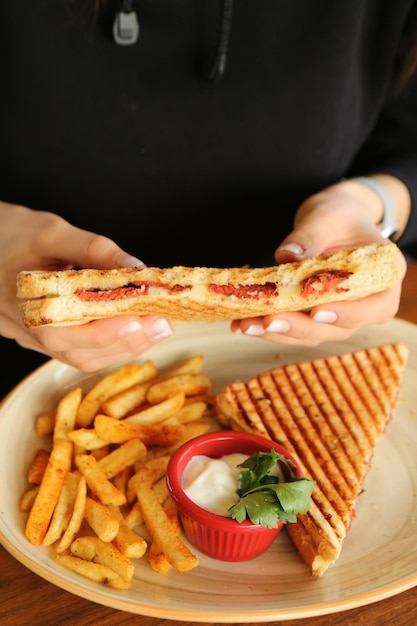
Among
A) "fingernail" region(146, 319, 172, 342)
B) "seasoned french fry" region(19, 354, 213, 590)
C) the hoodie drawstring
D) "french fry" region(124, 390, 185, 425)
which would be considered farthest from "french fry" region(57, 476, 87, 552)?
the hoodie drawstring

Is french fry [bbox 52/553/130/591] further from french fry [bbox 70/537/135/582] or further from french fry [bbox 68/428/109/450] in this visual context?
french fry [bbox 68/428/109/450]

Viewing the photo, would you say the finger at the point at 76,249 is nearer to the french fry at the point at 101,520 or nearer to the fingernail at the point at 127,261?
the fingernail at the point at 127,261

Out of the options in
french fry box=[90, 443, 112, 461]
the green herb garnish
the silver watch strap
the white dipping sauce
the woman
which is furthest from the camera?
the silver watch strap

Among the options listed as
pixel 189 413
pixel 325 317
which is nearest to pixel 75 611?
pixel 189 413

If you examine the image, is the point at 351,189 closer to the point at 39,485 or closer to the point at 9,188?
the point at 9,188

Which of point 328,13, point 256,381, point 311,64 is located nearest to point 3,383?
point 256,381

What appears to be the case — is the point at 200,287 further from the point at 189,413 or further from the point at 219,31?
the point at 219,31
